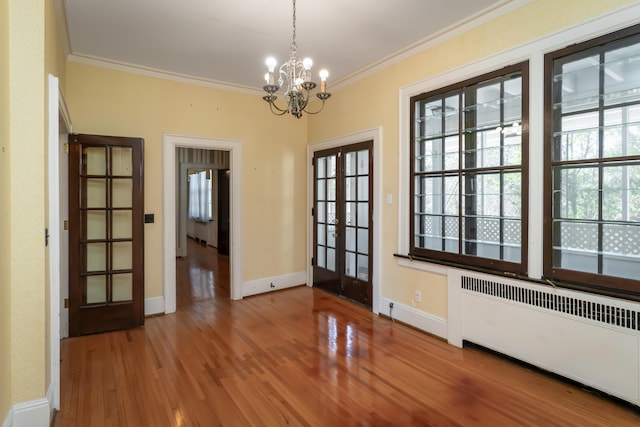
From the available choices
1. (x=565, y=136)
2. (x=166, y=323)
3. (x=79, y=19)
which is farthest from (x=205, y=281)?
(x=565, y=136)

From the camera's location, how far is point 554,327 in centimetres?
257

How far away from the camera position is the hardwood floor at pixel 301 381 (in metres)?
2.18

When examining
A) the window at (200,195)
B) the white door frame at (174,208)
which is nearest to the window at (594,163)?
the white door frame at (174,208)

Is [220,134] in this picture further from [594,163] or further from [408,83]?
[594,163]

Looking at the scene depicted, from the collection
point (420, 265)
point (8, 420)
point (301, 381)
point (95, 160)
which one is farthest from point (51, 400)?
point (420, 265)

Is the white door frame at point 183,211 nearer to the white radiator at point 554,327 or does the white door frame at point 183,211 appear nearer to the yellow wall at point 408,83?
Answer: the yellow wall at point 408,83

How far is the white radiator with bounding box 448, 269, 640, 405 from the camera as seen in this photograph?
224 cm

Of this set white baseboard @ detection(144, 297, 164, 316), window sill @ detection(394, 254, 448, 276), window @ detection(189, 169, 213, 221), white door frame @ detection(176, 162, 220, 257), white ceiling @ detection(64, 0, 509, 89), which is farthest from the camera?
window @ detection(189, 169, 213, 221)

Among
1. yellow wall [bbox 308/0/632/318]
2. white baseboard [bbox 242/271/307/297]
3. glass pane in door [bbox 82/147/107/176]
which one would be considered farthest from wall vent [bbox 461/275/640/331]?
glass pane in door [bbox 82/147/107/176]

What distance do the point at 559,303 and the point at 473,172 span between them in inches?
49.6

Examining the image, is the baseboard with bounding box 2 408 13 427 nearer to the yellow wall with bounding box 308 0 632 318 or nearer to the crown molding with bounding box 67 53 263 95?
the yellow wall with bounding box 308 0 632 318

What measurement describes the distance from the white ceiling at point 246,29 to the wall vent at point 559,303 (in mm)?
2337

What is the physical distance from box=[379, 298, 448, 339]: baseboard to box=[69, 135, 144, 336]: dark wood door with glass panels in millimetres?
2740

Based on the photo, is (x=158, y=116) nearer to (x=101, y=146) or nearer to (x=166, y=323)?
(x=101, y=146)
